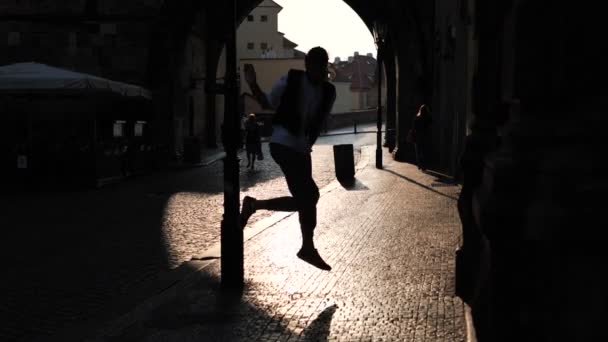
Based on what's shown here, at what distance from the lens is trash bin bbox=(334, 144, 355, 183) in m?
17.4

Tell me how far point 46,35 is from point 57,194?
12.0 m

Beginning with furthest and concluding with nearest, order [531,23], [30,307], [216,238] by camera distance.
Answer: [216,238] → [30,307] → [531,23]

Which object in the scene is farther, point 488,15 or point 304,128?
point 304,128

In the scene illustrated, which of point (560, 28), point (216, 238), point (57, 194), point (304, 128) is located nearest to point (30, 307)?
point (304, 128)

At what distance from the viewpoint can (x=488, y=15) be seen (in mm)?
5527

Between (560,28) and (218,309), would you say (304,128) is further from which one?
(560,28)

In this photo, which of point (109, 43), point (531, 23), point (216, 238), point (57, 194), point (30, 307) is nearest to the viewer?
point (531, 23)

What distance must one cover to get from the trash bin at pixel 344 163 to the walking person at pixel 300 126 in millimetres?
11269

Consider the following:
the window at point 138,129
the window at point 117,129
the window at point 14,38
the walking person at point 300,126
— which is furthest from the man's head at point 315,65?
the window at point 14,38

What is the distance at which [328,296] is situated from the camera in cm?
559

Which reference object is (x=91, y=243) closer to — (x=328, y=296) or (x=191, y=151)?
(x=328, y=296)

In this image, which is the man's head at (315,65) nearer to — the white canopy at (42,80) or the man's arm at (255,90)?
the man's arm at (255,90)

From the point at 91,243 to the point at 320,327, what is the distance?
185 inches

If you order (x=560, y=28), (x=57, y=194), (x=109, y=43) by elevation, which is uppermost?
(x=109, y=43)
